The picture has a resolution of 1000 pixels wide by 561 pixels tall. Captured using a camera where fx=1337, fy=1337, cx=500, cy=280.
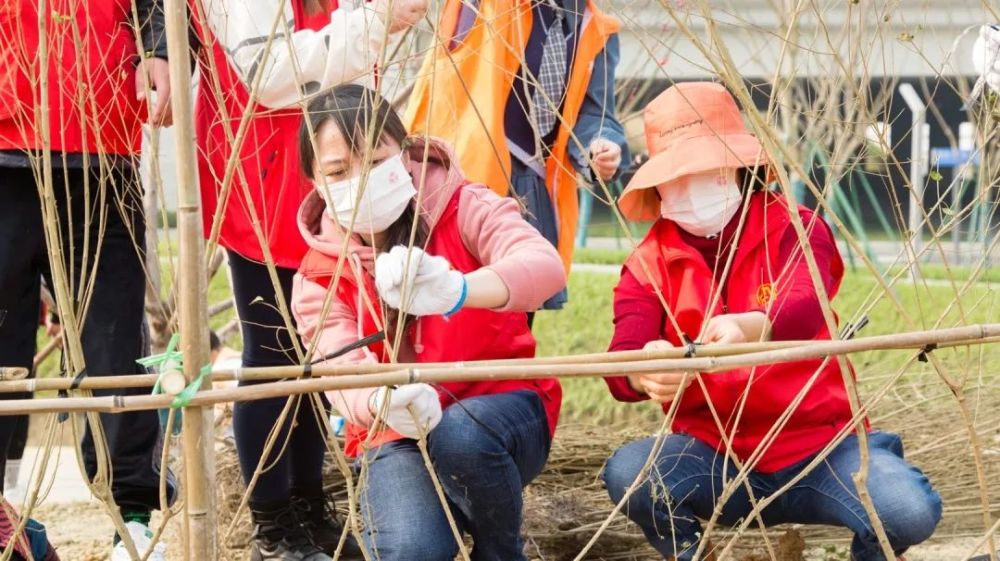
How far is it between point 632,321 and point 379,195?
2.01 feet

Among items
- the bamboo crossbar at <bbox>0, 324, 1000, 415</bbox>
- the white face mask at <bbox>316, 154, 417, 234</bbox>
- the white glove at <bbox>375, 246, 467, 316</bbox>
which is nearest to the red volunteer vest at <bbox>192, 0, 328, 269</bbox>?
the white face mask at <bbox>316, 154, 417, 234</bbox>

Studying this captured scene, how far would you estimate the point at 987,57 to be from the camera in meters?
2.52

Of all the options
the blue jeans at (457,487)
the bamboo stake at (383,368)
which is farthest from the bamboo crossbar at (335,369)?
the blue jeans at (457,487)

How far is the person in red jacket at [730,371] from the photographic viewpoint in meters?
2.54

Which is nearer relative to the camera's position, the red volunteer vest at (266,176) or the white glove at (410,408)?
the white glove at (410,408)

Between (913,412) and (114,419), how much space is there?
7.35 ft

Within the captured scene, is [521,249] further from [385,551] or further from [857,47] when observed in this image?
[857,47]

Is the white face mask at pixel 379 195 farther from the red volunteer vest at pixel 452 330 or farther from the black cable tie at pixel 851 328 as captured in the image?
the black cable tie at pixel 851 328

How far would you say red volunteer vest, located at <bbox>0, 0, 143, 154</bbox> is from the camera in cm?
252

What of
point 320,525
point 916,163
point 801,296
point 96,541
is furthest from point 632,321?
point 96,541

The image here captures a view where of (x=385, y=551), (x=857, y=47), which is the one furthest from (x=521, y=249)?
(x=857, y=47)

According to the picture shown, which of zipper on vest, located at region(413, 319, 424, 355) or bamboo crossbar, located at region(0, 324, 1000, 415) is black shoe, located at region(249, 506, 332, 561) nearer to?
zipper on vest, located at region(413, 319, 424, 355)

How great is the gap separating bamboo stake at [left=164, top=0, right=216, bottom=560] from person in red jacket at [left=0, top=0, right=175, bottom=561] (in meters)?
0.82

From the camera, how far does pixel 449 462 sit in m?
2.40
